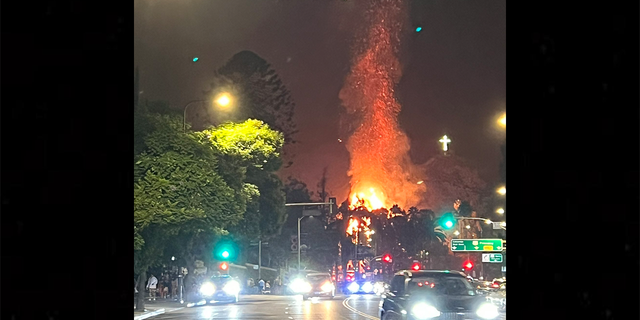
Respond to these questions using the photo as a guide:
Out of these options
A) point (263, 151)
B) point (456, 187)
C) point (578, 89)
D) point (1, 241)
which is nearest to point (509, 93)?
point (578, 89)

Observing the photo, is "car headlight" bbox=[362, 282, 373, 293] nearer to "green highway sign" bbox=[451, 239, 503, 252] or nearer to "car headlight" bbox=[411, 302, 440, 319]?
"green highway sign" bbox=[451, 239, 503, 252]

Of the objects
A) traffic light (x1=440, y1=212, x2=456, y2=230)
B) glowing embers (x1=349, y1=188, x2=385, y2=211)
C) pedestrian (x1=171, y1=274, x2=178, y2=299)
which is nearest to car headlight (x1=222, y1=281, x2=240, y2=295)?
pedestrian (x1=171, y1=274, x2=178, y2=299)

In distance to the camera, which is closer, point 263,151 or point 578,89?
point 578,89

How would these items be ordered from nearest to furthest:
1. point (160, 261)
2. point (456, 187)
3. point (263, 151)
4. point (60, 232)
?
point (60, 232), point (160, 261), point (263, 151), point (456, 187)

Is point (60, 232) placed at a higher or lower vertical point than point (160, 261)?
higher

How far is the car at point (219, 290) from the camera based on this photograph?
74.2ft

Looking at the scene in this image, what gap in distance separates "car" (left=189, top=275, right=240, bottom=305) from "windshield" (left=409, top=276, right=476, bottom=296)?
13.8 meters

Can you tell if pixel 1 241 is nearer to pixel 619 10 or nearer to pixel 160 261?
pixel 619 10

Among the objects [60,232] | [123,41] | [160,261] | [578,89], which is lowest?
[160,261]

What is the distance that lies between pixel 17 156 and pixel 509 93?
182 cm

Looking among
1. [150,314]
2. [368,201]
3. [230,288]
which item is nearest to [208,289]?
[230,288]

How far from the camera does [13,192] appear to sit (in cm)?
276

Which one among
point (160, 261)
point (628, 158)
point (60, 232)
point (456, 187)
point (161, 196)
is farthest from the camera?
point (456, 187)

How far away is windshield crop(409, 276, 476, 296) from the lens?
912 cm
